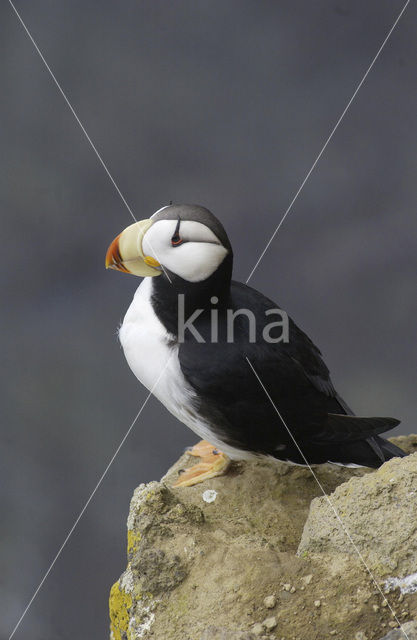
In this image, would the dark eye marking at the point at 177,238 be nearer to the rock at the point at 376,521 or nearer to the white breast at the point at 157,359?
the white breast at the point at 157,359

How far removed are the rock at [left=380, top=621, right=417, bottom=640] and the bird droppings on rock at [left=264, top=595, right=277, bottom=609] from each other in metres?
0.33

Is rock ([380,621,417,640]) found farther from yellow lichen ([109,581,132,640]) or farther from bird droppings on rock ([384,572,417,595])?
yellow lichen ([109,581,132,640])

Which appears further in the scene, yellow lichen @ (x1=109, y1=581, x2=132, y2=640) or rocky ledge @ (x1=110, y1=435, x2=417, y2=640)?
yellow lichen @ (x1=109, y1=581, x2=132, y2=640)

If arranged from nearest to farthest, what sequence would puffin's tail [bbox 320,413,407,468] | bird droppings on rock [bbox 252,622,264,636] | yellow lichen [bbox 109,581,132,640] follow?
bird droppings on rock [bbox 252,622,264,636] < yellow lichen [bbox 109,581,132,640] < puffin's tail [bbox 320,413,407,468]

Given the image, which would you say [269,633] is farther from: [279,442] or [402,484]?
[279,442]

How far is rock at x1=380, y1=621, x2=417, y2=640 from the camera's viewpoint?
6.31ft

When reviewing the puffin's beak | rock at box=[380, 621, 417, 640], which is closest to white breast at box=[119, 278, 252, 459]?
the puffin's beak

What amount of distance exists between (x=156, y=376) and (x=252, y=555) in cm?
89

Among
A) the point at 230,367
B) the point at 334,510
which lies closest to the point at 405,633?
the point at 334,510

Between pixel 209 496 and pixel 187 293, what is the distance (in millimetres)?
887

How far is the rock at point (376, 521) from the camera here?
7.17 feet

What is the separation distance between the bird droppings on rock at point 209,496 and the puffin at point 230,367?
0.68 ft

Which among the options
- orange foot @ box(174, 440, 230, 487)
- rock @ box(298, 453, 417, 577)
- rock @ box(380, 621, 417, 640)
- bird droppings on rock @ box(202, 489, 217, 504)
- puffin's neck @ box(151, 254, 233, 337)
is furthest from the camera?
orange foot @ box(174, 440, 230, 487)

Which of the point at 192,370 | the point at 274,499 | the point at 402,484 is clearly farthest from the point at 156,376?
the point at 402,484
